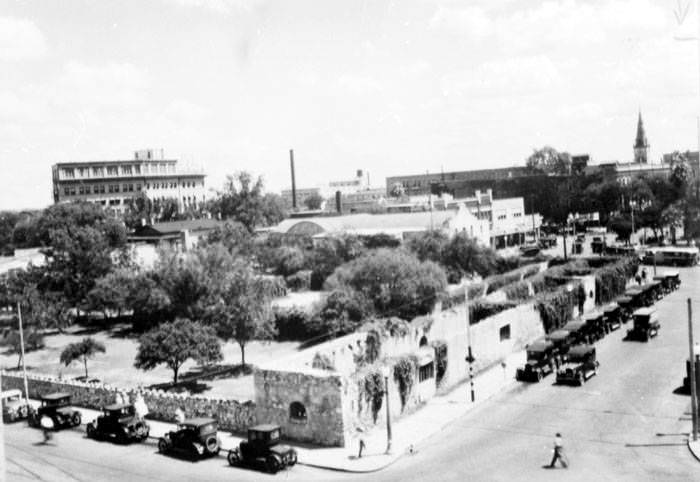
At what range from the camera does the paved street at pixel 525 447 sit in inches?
909

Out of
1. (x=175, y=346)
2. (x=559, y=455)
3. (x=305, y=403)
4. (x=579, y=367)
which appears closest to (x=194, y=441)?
(x=305, y=403)

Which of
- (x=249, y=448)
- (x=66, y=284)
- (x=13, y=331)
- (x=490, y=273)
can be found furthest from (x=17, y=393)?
A: (x=490, y=273)

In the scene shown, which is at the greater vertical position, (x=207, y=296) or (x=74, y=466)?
(x=207, y=296)

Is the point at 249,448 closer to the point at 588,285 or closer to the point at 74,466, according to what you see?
the point at 74,466

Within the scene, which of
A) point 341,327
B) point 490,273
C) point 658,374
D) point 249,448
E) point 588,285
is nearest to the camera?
point 249,448

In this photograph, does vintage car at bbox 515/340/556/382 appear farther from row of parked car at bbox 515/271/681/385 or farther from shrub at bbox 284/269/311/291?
shrub at bbox 284/269/311/291

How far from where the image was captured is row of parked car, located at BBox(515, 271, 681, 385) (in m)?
34.2

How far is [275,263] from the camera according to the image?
265 ft

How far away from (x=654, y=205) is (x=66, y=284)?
234ft

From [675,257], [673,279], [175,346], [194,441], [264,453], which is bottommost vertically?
[264,453]

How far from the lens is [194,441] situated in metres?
25.9

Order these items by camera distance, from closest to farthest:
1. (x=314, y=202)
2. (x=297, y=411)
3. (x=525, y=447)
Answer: (x=525, y=447) → (x=297, y=411) → (x=314, y=202)

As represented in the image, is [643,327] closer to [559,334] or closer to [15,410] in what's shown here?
[559,334]

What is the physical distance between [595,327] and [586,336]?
156 centimetres
